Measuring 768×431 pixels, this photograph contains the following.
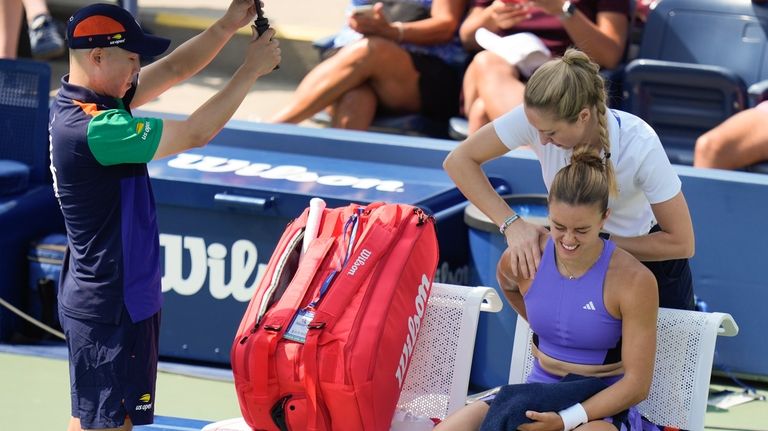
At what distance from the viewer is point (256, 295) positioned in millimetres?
3299

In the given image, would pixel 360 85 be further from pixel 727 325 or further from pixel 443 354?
pixel 727 325

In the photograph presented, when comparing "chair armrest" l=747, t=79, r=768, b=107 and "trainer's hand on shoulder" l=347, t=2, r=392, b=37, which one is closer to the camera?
"chair armrest" l=747, t=79, r=768, b=107

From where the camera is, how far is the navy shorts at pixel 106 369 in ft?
9.95

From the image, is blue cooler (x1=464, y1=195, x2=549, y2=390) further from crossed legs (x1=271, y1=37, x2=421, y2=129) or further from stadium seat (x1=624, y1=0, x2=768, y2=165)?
crossed legs (x1=271, y1=37, x2=421, y2=129)

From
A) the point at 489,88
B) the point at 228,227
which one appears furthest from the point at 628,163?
the point at 489,88

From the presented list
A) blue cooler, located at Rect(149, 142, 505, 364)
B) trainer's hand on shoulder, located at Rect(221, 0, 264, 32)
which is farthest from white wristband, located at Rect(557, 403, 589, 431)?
blue cooler, located at Rect(149, 142, 505, 364)

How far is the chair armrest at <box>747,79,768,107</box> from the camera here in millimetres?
4941

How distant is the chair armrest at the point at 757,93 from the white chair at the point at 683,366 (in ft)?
6.80

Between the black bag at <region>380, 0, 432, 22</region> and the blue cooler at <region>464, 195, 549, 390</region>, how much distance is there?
139cm

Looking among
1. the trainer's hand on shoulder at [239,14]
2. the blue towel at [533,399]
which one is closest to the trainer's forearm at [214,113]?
the trainer's hand on shoulder at [239,14]

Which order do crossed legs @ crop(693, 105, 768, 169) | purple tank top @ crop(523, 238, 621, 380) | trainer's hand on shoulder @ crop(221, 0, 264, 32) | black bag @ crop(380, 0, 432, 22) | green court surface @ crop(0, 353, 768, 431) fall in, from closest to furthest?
1. purple tank top @ crop(523, 238, 621, 380)
2. trainer's hand on shoulder @ crop(221, 0, 264, 32)
3. green court surface @ crop(0, 353, 768, 431)
4. crossed legs @ crop(693, 105, 768, 169)
5. black bag @ crop(380, 0, 432, 22)

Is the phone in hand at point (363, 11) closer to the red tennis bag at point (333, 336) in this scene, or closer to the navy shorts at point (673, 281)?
the red tennis bag at point (333, 336)

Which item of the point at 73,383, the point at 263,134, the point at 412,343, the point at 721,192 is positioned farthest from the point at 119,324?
the point at 721,192

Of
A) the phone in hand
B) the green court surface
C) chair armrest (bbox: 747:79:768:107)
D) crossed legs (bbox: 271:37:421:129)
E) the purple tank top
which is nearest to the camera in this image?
the purple tank top
